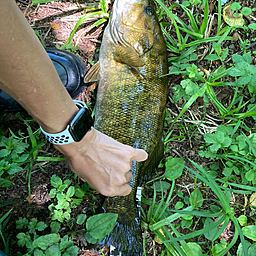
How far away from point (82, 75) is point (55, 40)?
596 millimetres

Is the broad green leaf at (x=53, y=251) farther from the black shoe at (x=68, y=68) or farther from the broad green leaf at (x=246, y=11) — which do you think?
the broad green leaf at (x=246, y=11)

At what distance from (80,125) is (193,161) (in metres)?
1.53

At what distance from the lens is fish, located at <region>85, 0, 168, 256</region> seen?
2.06m

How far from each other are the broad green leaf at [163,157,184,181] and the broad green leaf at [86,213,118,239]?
0.74m

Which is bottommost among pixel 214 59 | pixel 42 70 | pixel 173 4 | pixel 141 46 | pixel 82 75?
pixel 214 59

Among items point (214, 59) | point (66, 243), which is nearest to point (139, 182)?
point (66, 243)

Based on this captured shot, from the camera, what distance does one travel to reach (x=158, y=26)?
2.39 metres

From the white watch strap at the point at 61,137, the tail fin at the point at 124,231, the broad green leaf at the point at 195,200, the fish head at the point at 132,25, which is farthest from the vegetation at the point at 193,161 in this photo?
the white watch strap at the point at 61,137

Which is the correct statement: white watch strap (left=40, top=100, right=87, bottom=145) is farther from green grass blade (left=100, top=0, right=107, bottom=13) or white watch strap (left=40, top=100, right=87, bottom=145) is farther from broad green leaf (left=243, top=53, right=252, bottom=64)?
broad green leaf (left=243, top=53, right=252, bottom=64)

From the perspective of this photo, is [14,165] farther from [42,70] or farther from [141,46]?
[141,46]

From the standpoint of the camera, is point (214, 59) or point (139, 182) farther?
point (214, 59)

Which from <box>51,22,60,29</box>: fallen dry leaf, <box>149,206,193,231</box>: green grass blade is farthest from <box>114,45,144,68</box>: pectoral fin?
<box>149,206,193,231</box>: green grass blade

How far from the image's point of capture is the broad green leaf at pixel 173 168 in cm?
232

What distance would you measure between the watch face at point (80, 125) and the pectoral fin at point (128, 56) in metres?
0.81
